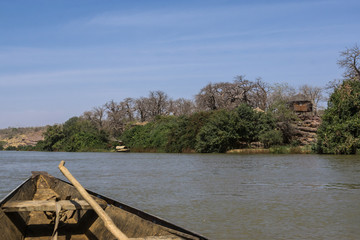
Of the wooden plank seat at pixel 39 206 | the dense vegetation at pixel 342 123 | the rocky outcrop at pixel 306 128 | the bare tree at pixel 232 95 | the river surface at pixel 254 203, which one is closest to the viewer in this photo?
the wooden plank seat at pixel 39 206

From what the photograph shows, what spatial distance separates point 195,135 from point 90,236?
4038cm

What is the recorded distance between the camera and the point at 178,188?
12.8 m

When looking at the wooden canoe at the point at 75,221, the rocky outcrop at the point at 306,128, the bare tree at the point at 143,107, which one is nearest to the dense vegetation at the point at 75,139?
the bare tree at the point at 143,107

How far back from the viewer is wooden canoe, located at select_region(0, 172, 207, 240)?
4.51 metres

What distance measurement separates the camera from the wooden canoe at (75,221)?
14.8 ft

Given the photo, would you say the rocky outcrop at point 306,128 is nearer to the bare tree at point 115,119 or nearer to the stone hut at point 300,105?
the stone hut at point 300,105

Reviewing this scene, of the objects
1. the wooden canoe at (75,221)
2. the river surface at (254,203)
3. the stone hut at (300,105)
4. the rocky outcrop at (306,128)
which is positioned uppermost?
the stone hut at (300,105)

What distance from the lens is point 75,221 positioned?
20.6 ft

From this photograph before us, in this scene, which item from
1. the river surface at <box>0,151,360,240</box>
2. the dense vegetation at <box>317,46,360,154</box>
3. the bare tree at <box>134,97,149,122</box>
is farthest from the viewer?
the bare tree at <box>134,97,149,122</box>

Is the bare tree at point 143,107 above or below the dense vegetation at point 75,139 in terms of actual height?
above

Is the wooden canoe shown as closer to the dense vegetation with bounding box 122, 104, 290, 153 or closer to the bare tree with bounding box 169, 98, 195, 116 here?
the dense vegetation with bounding box 122, 104, 290, 153

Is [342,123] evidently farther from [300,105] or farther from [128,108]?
[128,108]

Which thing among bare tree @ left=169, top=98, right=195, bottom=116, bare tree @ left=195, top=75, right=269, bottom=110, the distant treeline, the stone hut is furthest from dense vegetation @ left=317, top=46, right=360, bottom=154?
bare tree @ left=169, top=98, right=195, bottom=116

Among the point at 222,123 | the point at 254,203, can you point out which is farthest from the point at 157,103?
the point at 254,203
